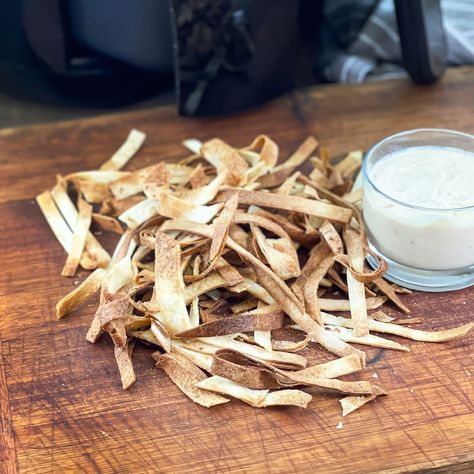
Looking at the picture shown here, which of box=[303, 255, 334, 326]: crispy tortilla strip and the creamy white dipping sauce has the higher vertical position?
the creamy white dipping sauce

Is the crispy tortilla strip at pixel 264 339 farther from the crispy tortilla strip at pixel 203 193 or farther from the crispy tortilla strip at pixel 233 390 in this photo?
the crispy tortilla strip at pixel 203 193

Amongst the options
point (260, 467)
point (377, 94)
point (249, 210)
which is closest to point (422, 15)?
point (377, 94)

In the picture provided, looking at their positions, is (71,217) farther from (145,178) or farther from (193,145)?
(193,145)

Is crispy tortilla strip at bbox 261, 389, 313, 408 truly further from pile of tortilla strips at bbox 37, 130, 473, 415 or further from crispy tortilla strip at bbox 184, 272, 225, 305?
crispy tortilla strip at bbox 184, 272, 225, 305

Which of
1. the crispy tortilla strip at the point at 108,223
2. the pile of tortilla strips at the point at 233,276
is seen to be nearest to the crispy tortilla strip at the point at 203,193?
the pile of tortilla strips at the point at 233,276

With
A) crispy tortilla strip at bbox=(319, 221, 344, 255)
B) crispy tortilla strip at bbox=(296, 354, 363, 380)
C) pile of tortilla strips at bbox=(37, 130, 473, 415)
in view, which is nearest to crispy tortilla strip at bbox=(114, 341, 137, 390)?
pile of tortilla strips at bbox=(37, 130, 473, 415)

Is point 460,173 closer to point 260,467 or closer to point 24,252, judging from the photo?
point 260,467

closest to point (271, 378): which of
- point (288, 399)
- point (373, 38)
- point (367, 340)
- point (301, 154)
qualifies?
point (288, 399)
